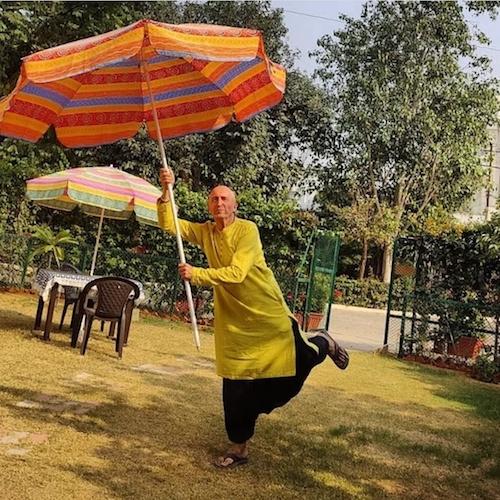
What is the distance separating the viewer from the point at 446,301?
10234 mm

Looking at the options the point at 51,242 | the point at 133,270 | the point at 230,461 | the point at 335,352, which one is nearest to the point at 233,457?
the point at 230,461

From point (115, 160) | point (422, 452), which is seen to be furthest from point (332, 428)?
point (115, 160)

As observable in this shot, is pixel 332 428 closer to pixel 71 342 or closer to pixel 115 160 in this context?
pixel 71 342

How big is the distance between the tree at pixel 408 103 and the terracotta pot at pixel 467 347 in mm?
16510

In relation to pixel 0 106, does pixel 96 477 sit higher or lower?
lower

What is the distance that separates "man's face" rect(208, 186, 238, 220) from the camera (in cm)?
409

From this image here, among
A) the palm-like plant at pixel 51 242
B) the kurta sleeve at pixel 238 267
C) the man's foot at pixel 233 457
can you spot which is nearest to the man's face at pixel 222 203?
the kurta sleeve at pixel 238 267

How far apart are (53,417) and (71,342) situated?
315cm

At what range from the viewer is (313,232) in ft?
40.8

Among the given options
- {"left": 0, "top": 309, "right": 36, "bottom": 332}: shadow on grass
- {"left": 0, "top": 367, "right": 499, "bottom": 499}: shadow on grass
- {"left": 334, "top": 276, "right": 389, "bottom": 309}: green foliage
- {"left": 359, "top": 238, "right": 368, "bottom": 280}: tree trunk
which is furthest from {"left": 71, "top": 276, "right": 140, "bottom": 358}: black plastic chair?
{"left": 359, "top": 238, "right": 368, "bottom": 280}: tree trunk

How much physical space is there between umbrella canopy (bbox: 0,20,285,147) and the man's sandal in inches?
94.6

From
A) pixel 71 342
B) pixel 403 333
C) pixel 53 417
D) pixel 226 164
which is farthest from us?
pixel 226 164

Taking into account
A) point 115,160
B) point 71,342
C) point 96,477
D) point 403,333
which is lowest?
point 96,477

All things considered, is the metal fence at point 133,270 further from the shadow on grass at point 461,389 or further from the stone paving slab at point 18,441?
the stone paving slab at point 18,441
